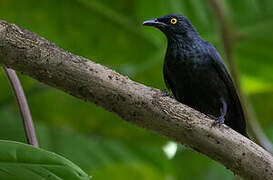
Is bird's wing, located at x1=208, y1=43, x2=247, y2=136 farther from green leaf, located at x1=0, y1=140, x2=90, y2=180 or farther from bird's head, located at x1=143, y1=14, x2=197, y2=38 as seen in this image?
green leaf, located at x1=0, y1=140, x2=90, y2=180

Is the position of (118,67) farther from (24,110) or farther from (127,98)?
(24,110)

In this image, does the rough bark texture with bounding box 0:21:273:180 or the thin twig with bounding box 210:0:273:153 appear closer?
the rough bark texture with bounding box 0:21:273:180

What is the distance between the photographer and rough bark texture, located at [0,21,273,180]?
2229 millimetres

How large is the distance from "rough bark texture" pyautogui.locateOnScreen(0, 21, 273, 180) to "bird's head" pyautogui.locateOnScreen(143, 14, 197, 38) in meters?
1.61

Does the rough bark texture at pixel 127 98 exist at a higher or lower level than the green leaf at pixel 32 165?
higher

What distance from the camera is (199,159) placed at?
5617 mm

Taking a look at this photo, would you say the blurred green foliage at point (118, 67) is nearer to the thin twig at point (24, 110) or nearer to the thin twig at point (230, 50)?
the thin twig at point (230, 50)

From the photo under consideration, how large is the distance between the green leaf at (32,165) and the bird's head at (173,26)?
231 centimetres

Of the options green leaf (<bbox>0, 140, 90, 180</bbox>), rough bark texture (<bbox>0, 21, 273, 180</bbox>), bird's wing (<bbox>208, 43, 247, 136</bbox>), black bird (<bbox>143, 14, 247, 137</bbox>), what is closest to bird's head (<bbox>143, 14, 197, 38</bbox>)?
black bird (<bbox>143, 14, 247, 137</bbox>)

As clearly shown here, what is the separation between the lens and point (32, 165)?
5.80 feet

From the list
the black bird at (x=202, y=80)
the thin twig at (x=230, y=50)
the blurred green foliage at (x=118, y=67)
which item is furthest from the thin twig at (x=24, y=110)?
the blurred green foliage at (x=118, y=67)

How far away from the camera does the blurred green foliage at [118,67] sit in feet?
16.1

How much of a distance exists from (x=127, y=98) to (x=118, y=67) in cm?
321

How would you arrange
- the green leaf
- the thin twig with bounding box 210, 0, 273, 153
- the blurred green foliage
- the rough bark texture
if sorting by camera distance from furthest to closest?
the blurred green foliage → the thin twig with bounding box 210, 0, 273, 153 → the rough bark texture → the green leaf
